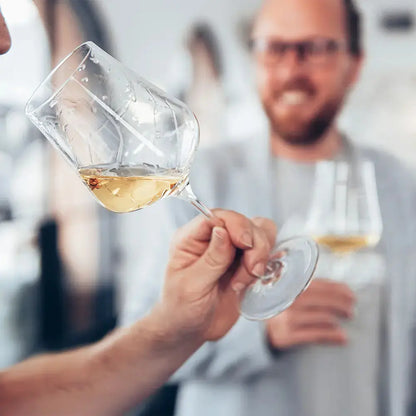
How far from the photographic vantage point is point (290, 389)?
1.07m

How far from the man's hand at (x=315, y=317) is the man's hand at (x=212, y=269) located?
40 cm

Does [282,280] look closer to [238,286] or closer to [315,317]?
[238,286]

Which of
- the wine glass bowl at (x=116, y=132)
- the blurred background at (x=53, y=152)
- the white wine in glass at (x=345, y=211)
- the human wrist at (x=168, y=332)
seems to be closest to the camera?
the wine glass bowl at (x=116, y=132)

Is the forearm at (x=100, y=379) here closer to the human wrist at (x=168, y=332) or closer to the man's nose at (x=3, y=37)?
the human wrist at (x=168, y=332)

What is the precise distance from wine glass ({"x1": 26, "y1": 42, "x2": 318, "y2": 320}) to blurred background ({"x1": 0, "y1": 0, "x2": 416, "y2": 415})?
92 centimetres

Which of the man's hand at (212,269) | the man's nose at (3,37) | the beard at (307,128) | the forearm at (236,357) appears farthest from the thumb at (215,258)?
the beard at (307,128)

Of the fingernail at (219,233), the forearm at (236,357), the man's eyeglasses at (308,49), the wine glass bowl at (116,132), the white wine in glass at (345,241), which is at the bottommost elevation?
the forearm at (236,357)

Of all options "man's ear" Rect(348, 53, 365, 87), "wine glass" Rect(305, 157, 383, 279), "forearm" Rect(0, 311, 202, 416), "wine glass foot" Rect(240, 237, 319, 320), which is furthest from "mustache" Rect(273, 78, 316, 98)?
"forearm" Rect(0, 311, 202, 416)

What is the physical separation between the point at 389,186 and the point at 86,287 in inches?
47.2

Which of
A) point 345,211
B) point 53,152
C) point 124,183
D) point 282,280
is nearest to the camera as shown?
point 124,183

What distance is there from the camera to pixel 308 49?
122 cm

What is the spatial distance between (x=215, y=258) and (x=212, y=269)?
2cm

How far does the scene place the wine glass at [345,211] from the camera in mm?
991

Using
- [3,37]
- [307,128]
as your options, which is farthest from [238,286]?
[307,128]
